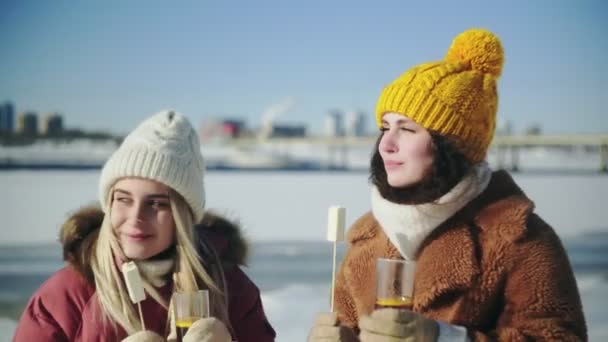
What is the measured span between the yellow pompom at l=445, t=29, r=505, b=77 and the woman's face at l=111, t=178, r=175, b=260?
2.47 feet

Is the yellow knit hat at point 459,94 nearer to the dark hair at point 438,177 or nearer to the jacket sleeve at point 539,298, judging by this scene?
the dark hair at point 438,177

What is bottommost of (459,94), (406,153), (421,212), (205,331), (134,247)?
(205,331)

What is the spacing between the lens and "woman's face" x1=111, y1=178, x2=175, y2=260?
1.68m

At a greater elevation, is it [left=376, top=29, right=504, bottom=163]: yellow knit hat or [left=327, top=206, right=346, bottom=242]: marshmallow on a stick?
[left=376, top=29, right=504, bottom=163]: yellow knit hat

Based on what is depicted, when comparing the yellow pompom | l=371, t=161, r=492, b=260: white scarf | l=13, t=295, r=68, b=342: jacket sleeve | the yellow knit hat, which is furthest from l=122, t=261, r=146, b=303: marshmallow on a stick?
the yellow pompom

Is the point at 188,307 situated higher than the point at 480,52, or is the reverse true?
the point at 480,52

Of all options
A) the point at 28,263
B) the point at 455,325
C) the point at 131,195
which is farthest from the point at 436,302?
the point at 28,263

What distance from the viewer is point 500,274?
59.9 inches

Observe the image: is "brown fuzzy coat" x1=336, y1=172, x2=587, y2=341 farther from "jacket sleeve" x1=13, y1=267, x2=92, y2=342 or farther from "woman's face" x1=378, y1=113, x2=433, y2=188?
"jacket sleeve" x1=13, y1=267, x2=92, y2=342

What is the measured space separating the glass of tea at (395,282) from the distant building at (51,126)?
27.5 ft

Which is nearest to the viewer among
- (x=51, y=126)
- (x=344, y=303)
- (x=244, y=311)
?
(x=344, y=303)

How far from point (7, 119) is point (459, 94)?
1053 cm

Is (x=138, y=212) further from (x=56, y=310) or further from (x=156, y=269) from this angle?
(x=56, y=310)

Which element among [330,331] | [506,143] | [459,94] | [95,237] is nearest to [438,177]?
[459,94]
